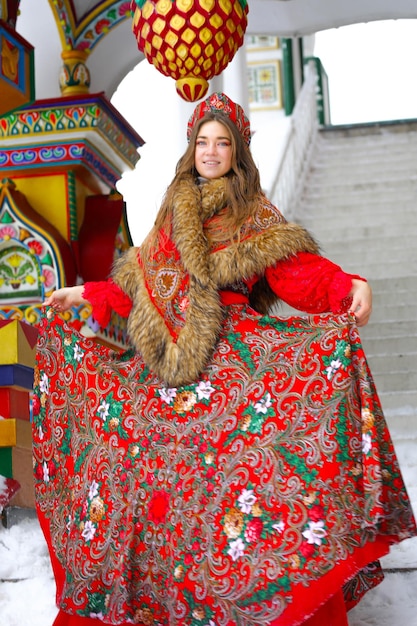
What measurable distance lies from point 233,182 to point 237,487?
0.89 metres

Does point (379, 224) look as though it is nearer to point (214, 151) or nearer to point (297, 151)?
point (297, 151)

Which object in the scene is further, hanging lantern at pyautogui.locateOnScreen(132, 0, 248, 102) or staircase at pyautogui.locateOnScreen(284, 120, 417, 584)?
staircase at pyautogui.locateOnScreen(284, 120, 417, 584)

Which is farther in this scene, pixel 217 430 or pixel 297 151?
pixel 297 151

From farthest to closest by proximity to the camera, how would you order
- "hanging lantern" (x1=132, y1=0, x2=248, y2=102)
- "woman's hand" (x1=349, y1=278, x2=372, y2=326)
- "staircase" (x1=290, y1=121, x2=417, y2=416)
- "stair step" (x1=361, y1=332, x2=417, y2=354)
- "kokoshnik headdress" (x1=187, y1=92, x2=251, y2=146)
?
"stair step" (x1=361, y1=332, x2=417, y2=354) < "staircase" (x1=290, y1=121, x2=417, y2=416) < "hanging lantern" (x1=132, y1=0, x2=248, y2=102) < "kokoshnik headdress" (x1=187, y1=92, x2=251, y2=146) < "woman's hand" (x1=349, y1=278, x2=372, y2=326)

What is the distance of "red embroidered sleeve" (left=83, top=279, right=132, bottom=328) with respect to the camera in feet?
10.0

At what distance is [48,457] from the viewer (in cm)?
304

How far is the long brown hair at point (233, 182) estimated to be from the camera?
9.74ft

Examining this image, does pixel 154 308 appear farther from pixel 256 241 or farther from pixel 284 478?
pixel 284 478

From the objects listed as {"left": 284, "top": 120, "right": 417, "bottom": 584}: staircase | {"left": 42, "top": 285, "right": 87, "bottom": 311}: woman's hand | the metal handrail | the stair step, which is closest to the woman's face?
{"left": 42, "top": 285, "right": 87, "bottom": 311}: woman's hand

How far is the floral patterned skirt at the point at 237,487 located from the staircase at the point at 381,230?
143 cm

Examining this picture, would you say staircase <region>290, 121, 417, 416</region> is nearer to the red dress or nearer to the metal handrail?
the metal handrail

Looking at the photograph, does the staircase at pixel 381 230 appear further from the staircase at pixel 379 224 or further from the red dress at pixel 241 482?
the red dress at pixel 241 482

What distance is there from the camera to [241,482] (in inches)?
103

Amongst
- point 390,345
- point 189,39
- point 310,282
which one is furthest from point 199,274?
point 390,345
